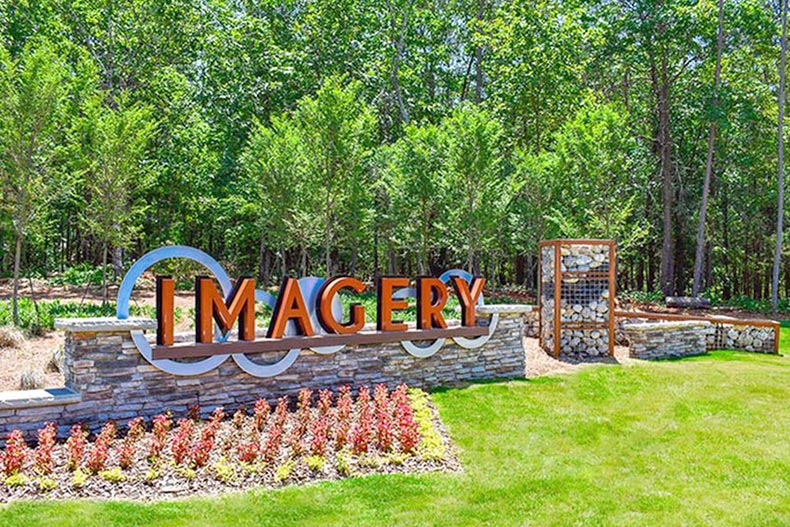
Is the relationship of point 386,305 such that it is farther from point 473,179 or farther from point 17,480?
point 473,179

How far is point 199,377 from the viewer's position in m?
8.02

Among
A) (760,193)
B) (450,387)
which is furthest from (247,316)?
(760,193)

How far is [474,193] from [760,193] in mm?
15636

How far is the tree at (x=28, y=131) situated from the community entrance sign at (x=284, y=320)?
23.9ft

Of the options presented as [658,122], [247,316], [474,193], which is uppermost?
[658,122]

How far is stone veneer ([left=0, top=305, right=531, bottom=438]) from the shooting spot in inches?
277

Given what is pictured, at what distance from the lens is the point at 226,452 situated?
653cm

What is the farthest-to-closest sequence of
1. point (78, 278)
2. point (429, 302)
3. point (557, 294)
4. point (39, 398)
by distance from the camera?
point (78, 278) → point (557, 294) → point (429, 302) → point (39, 398)

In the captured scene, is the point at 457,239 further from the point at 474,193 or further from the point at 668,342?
the point at 668,342

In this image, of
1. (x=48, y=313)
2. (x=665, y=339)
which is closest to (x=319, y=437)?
(x=665, y=339)

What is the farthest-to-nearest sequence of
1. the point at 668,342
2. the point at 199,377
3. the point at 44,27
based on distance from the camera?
the point at 44,27 < the point at 668,342 < the point at 199,377

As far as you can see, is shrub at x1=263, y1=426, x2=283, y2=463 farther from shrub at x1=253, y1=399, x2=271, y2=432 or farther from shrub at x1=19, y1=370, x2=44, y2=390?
shrub at x1=19, y1=370, x2=44, y2=390

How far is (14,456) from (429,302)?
5.95 meters

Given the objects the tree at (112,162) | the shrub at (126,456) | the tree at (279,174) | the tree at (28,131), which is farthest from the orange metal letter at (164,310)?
the tree at (279,174)
